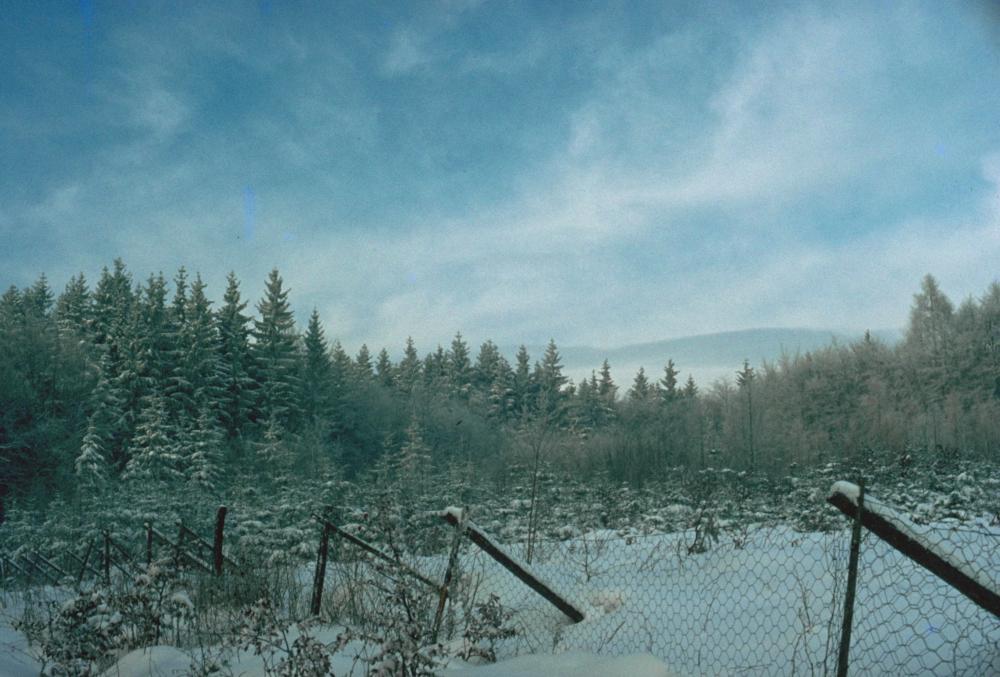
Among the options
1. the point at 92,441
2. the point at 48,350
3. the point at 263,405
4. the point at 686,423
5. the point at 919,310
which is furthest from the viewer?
the point at 919,310

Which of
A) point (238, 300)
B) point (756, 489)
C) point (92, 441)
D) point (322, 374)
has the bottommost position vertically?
point (756, 489)

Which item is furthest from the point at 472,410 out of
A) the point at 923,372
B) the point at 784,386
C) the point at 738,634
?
the point at 738,634

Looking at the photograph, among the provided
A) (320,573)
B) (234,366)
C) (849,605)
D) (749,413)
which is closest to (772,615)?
(849,605)

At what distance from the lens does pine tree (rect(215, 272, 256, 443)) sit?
112ft

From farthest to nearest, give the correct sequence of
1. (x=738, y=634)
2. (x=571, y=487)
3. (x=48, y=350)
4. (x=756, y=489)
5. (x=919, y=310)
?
1. (x=919, y=310)
2. (x=48, y=350)
3. (x=571, y=487)
4. (x=756, y=489)
5. (x=738, y=634)

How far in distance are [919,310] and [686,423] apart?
Result: 19133 millimetres

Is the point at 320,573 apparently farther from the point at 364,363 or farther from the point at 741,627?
the point at 364,363

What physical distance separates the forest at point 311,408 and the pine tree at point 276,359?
11cm

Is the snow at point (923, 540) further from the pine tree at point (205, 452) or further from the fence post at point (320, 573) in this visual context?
→ the pine tree at point (205, 452)

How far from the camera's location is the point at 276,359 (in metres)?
36.8

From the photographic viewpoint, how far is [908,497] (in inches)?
447

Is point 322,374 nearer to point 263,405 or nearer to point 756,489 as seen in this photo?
point 263,405

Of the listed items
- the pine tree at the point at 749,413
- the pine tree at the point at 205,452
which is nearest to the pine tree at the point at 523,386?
the pine tree at the point at 749,413

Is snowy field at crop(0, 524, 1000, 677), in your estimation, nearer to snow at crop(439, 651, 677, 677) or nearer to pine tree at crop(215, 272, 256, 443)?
snow at crop(439, 651, 677, 677)
